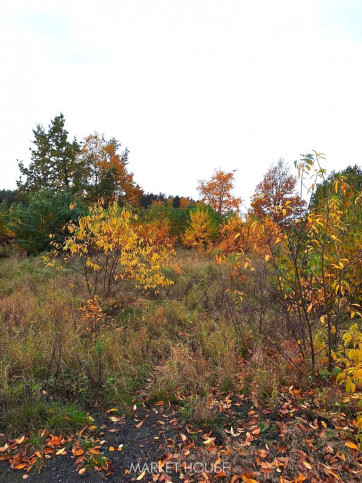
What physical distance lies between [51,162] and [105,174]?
12.2 feet

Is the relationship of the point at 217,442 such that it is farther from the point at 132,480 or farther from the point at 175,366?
the point at 175,366

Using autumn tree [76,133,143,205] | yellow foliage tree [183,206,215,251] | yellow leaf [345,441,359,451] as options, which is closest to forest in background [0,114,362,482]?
yellow leaf [345,441,359,451]

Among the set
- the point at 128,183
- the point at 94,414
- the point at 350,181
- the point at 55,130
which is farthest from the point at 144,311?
the point at 128,183

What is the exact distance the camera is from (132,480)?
2205mm

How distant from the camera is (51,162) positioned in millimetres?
20891

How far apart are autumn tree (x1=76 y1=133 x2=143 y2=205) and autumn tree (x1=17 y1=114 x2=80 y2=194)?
0.93 meters

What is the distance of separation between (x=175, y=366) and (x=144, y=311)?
1.87m

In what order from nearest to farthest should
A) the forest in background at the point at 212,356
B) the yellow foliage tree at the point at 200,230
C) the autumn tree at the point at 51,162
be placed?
the forest in background at the point at 212,356 → the yellow foliage tree at the point at 200,230 → the autumn tree at the point at 51,162

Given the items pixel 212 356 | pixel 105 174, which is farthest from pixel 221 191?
pixel 212 356

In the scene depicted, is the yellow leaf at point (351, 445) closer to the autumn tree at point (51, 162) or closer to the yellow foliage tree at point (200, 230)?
the yellow foliage tree at point (200, 230)

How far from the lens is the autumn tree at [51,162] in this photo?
2083cm

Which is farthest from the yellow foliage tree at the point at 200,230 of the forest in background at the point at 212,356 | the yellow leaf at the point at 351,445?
the yellow leaf at the point at 351,445

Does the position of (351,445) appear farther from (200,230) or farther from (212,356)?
(200,230)

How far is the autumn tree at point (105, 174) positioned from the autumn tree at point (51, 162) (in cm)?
93
